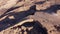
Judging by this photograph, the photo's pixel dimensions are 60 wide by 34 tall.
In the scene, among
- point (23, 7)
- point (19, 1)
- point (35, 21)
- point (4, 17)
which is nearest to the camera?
point (35, 21)

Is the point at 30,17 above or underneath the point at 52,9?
underneath

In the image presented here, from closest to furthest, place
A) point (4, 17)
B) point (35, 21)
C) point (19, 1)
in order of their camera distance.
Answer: point (35, 21) → point (4, 17) → point (19, 1)

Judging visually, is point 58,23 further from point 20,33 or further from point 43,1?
point 43,1

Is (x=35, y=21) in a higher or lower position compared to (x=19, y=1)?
lower

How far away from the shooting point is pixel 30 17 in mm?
9430

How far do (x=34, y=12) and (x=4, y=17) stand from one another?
151 centimetres

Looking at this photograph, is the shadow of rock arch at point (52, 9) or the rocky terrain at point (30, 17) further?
the shadow of rock arch at point (52, 9)

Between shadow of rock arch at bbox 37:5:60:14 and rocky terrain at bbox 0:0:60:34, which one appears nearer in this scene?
rocky terrain at bbox 0:0:60:34

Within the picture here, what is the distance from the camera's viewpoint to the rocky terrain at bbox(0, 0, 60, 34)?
864 centimetres

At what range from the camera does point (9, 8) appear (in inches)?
444

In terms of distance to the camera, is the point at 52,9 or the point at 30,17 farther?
the point at 52,9

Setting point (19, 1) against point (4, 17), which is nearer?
point (4, 17)

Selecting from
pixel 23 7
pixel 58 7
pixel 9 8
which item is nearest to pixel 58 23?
pixel 58 7

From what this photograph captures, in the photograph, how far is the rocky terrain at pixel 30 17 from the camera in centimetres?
864
